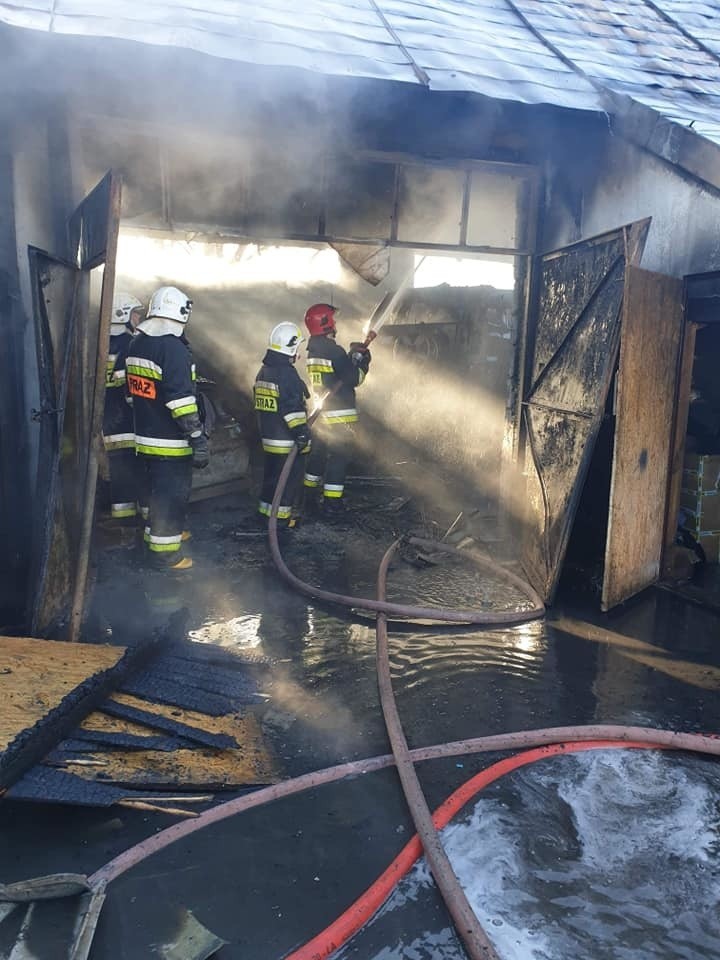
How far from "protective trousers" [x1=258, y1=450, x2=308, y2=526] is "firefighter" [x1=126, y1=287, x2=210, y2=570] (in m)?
1.50

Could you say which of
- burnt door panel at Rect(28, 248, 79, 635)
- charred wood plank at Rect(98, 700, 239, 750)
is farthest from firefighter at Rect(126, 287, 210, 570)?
charred wood plank at Rect(98, 700, 239, 750)

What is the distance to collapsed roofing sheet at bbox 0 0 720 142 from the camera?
455 centimetres

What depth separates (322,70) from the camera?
4625 millimetres

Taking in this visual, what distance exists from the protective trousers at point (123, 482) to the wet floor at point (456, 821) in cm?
160

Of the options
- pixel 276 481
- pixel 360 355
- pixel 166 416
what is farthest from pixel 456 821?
pixel 360 355

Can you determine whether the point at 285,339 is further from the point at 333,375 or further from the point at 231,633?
the point at 231,633

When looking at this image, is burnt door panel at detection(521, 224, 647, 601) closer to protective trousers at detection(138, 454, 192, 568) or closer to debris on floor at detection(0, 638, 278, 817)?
debris on floor at detection(0, 638, 278, 817)

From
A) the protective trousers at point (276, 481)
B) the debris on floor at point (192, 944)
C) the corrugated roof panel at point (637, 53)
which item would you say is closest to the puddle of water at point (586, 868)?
the debris on floor at point (192, 944)

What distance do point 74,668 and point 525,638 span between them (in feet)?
9.49

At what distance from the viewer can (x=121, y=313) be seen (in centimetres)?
618

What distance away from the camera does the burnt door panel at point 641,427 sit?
15.5 feet

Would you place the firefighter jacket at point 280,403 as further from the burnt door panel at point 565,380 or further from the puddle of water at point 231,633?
the puddle of water at point 231,633

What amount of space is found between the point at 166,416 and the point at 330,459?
270cm

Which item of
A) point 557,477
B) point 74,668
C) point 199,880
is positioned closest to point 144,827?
point 199,880
